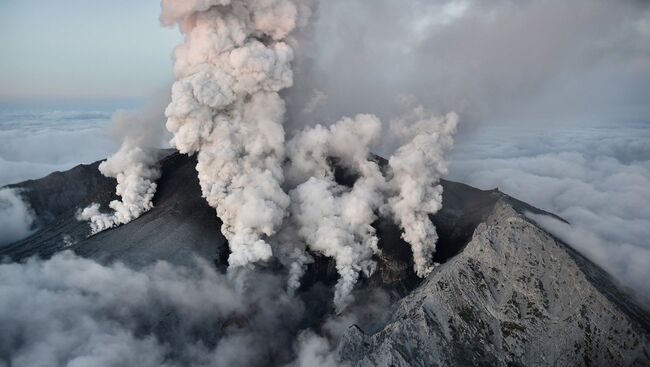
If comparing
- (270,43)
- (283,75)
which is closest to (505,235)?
(283,75)

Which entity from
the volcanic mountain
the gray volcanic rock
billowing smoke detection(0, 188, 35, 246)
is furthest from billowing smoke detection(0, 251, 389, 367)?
billowing smoke detection(0, 188, 35, 246)

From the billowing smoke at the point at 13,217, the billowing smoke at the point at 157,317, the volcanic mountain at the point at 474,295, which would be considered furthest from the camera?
the billowing smoke at the point at 13,217

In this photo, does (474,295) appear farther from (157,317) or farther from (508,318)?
(157,317)

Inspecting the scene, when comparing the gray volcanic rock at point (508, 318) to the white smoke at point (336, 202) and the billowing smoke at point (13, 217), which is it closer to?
the white smoke at point (336, 202)

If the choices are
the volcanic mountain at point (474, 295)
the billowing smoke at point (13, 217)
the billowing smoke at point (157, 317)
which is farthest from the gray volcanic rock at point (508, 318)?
the billowing smoke at point (13, 217)

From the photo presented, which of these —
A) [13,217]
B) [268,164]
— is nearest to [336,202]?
[268,164]
